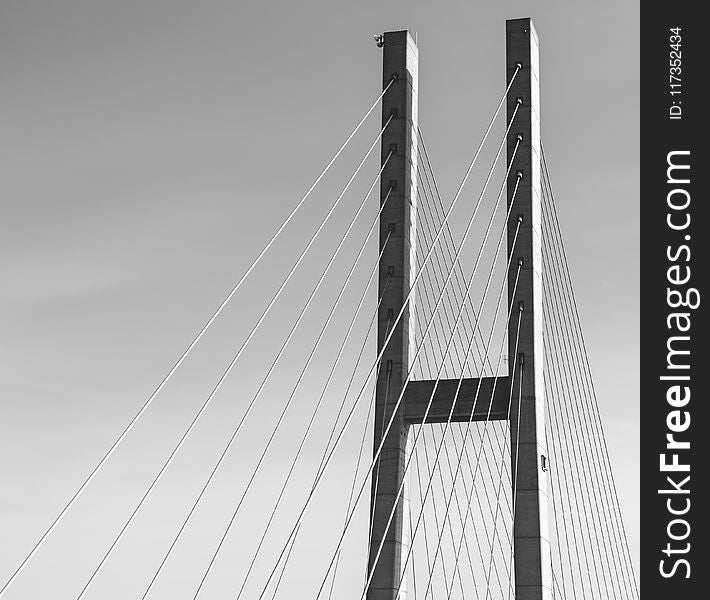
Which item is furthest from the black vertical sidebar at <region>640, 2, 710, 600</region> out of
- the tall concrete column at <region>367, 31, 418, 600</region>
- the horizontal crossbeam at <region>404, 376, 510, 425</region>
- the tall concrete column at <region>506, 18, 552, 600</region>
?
the tall concrete column at <region>367, 31, 418, 600</region>

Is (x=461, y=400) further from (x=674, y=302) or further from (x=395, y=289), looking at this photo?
(x=674, y=302)

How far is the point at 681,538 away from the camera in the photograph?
39.5ft

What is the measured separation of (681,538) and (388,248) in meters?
4.54

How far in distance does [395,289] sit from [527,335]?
1.48 meters

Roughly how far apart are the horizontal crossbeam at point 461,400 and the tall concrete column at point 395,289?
0.16 m

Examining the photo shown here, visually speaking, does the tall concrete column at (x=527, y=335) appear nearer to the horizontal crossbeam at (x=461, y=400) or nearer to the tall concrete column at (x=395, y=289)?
the horizontal crossbeam at (x=461, y=400)

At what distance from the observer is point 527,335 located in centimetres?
1423

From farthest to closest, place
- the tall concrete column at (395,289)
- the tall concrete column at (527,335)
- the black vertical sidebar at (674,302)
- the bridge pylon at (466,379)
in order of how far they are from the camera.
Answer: the tall concrete column at (395,289), the bridge pylon at (466,379), the tall concrete column at (527,335), the black vertical sidebar at (674,302)

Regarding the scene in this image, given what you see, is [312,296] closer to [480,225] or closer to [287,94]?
[480,225]

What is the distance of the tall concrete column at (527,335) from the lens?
13555mm

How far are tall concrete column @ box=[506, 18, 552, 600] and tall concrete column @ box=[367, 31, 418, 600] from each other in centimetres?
107

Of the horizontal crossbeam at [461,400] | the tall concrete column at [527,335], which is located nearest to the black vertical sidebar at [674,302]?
the tall concrete column at [527,335]

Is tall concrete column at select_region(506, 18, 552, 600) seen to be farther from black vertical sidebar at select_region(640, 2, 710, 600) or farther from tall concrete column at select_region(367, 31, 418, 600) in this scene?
black vertical sidebar at select_region(640, 2, 710, 600)

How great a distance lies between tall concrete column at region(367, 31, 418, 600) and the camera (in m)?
14.0
